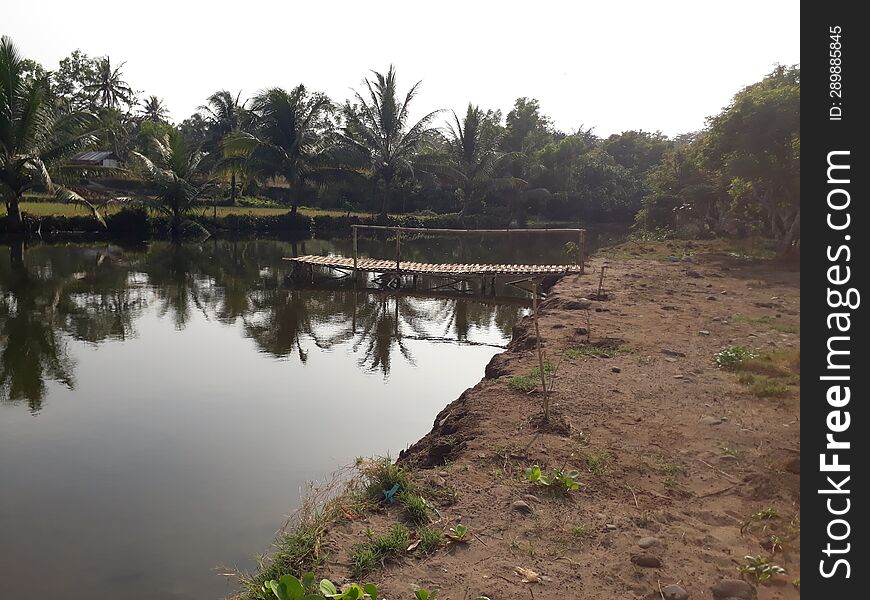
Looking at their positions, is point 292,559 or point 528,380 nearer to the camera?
point 292,559

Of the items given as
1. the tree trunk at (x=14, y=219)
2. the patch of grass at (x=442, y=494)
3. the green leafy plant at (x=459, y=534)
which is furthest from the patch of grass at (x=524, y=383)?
the tree trunk at (x=14, y=219)

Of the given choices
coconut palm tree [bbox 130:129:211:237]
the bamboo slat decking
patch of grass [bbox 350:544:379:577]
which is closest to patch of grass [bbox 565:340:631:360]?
patch of grass [bbox 350:544:379:577]

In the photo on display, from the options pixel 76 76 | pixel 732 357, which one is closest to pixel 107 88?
pixel 76 76

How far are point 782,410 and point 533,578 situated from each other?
307 cm

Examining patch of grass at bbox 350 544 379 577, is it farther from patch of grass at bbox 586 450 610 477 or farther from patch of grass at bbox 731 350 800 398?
patch of grass at bbox 731 350 800 398

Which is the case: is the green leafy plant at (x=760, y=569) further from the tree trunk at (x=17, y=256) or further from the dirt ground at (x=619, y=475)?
the tree trunk at (x=17, y=256)

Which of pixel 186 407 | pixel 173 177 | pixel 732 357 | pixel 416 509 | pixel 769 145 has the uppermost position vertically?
pixel 173 177

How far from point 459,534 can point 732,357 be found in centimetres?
413

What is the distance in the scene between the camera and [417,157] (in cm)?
2814

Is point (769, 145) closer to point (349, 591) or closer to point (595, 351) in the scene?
point (595, 351)

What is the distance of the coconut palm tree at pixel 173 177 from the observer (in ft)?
75.9

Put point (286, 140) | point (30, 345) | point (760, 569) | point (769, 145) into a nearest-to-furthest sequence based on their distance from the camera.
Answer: point (760, 569) < point (30, 345) < point (769, 145) < point (286, 140)

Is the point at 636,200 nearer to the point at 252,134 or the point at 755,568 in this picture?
the point at 252,134

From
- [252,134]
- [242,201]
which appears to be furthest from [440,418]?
[242,201]
